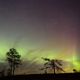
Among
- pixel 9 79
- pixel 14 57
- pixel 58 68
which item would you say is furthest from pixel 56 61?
pixel 9 79

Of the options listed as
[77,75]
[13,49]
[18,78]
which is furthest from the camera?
[13,49]

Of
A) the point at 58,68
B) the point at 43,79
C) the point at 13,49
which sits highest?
the point at 13,49

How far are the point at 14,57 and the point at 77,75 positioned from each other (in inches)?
1556

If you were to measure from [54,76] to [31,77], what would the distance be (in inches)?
168

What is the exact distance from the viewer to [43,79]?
46375mm

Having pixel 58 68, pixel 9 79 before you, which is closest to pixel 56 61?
pixel 58 68

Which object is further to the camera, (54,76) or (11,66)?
(11,66)

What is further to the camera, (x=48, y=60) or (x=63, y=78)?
(x=48, y=60)

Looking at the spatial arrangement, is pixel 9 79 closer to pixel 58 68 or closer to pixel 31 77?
pixel 31 77

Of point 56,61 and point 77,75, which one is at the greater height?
point 56,61

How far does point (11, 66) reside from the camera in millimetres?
78500

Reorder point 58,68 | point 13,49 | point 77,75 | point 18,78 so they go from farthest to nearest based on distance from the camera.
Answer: point 13,49 → point 58,68 → point 18,78 → point 77,75

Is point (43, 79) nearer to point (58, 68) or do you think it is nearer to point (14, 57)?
point (58, 68)

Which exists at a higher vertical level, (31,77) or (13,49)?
(13,49)
